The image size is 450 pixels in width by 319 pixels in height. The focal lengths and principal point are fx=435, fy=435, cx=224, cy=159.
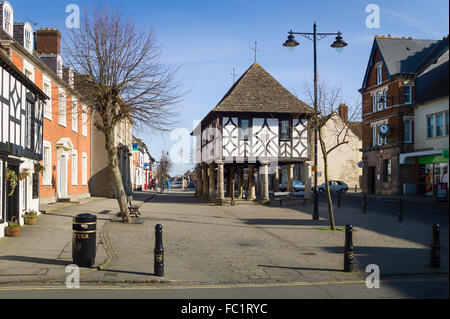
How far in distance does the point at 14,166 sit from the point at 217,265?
8752 mm

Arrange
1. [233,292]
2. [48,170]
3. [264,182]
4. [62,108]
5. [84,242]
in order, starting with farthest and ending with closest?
[264,182] → [62,108] → [48,170] → [84,242] → [233,292]

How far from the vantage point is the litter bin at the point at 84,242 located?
9.02 m

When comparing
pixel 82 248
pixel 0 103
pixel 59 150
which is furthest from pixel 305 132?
pixel 82 248

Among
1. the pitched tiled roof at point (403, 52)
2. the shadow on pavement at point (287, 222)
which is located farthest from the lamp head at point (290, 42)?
the pitched tiled roof at point (403, 52)

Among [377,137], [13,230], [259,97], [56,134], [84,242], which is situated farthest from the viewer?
[377,137]

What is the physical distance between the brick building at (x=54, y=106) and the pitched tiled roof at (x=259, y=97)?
9478mm

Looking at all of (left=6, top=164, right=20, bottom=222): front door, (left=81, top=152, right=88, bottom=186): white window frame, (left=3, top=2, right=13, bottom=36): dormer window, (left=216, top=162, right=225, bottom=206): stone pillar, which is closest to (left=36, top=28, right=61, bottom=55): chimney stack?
(left=3, top=2, right=13, bottom=36): dormer window

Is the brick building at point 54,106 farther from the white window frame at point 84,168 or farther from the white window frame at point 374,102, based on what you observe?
the white window frame at point 374,102

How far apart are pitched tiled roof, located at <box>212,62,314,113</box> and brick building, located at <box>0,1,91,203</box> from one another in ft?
31.1

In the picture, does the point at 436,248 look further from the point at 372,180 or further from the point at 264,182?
the point at 372,180

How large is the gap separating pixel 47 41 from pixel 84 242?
1970 centimetres

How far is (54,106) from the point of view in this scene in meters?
22.6

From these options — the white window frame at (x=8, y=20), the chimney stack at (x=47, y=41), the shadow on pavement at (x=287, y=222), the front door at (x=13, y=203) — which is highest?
the chimney stack at (x=47, y=41)

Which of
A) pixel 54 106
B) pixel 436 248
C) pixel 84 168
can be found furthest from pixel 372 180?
pixel 436 248
